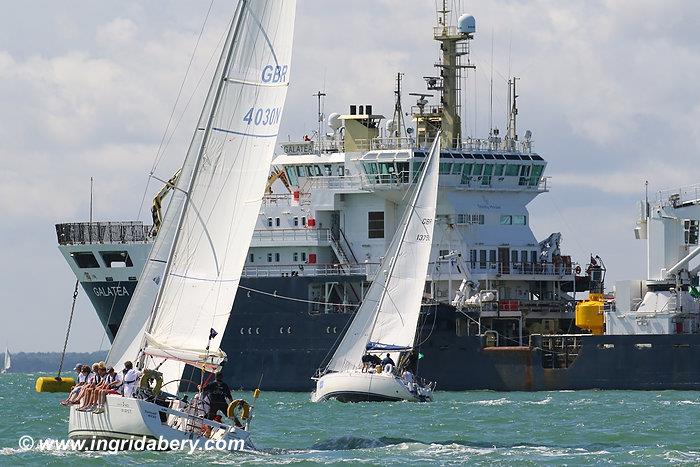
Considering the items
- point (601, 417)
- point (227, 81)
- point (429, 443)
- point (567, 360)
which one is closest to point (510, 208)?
point (567, 360)

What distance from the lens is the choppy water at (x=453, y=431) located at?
104ft

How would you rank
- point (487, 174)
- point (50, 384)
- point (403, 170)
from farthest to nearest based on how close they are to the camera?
1. point (487, 174)
2. point (403, 170)
3. point (50, 384)

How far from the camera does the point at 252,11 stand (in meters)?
31.2

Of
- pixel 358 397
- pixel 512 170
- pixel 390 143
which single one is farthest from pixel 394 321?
pixel 512 170

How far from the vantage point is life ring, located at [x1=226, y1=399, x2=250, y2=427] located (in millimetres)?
31312

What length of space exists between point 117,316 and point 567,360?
541 inches

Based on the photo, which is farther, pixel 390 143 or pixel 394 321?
pixel 390 143

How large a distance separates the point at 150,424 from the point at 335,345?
82.5ft

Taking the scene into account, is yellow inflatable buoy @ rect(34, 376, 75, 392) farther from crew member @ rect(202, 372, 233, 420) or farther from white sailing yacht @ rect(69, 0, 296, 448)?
crew member @ rect(202, 372, 233, 420)

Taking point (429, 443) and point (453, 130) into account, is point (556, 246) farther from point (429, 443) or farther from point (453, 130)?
point (429, 443)

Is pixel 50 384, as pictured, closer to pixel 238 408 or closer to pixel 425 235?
pixel 425 235

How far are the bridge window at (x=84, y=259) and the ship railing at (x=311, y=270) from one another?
16.2 ft

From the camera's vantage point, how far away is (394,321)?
5228cm

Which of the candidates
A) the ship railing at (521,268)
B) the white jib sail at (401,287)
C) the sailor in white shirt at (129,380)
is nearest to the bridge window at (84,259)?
the white jib sail at (401,287)
